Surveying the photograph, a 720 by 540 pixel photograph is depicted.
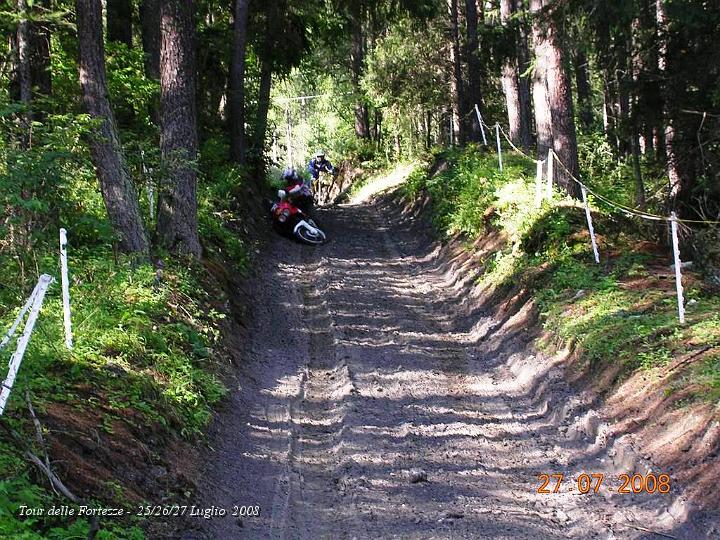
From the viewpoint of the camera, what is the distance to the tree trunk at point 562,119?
13.9m

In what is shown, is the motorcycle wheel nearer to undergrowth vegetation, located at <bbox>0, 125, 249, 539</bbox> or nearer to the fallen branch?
undergrowth vegetation, located at <bbox>0, 125, 249, 539</bbox>

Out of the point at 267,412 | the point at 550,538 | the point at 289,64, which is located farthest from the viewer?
the point at 289,64

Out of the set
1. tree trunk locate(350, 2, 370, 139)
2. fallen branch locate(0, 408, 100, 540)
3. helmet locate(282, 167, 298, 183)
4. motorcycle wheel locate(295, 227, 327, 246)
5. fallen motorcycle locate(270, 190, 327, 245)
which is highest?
tree trunk locate(350, 2, 370, 139)

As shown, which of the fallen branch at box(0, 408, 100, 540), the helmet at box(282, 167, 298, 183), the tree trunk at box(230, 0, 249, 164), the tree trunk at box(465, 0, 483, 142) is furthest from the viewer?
the tree trunk at box(465, 0, 483, 142)

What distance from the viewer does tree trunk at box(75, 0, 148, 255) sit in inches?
377

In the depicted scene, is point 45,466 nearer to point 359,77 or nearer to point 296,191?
point 296,191

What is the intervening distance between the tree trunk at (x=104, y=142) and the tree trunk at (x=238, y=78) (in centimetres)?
1062

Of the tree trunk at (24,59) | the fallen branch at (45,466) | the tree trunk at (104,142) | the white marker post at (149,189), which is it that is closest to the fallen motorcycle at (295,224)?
the white marker post at (149,189)

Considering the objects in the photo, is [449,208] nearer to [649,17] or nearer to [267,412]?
[649,17]

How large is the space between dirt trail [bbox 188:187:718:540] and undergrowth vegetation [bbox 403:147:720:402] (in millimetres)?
688

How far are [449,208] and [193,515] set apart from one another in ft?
47.4

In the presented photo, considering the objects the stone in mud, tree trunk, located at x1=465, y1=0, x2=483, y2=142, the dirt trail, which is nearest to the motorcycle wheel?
the dirt trail

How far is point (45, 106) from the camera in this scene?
40.0 feet

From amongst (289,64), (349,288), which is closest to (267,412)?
(349,288)
